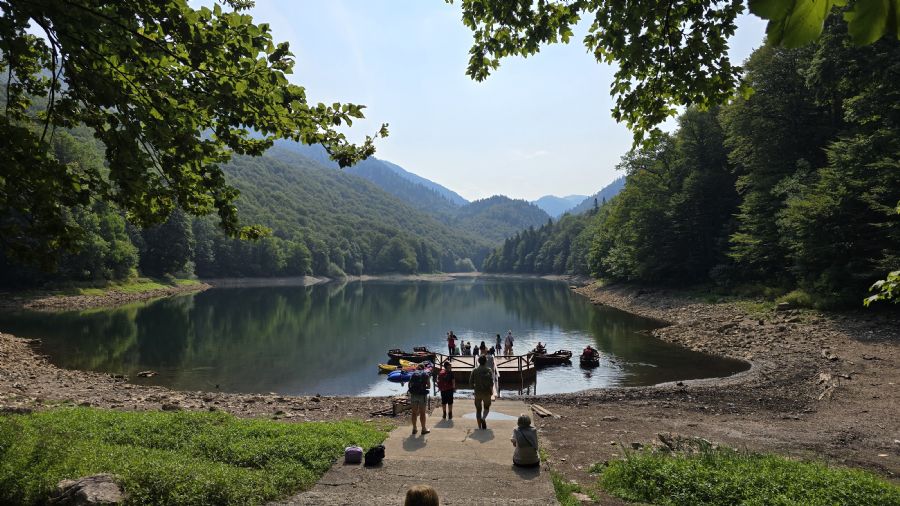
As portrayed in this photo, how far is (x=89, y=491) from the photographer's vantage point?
305 inches

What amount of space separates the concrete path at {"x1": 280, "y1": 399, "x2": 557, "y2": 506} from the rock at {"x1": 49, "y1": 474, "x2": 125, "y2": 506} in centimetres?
261

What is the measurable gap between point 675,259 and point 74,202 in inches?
2563

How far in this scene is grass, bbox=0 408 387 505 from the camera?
26.8ft

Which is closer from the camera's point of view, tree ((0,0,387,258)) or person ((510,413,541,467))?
tree ((0,0,387,258))

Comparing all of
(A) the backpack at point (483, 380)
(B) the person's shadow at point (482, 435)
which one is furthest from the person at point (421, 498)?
(A) the backpack at point (483, 380)

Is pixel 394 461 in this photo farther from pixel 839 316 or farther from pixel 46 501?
pixel 839 316

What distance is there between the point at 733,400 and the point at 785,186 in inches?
1080

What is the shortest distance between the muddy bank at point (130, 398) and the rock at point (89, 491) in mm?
11110

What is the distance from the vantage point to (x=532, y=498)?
28.3ft

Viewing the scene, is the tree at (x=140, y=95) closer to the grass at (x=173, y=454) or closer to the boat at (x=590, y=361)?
the grass at (x=173, y=454)

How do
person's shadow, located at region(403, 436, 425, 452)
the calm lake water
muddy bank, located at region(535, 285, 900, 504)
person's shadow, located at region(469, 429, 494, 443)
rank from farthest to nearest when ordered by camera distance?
the calm lake water
muddy bank, located at region(535, 285, 900, 504)
person's shadow, located at region(469, 429, 494, 443)
person's shadow, located at region(403, 436, 425, 452)

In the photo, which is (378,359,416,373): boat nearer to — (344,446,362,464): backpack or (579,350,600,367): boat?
(579,350,600,367): boat

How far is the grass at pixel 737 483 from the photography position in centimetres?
838

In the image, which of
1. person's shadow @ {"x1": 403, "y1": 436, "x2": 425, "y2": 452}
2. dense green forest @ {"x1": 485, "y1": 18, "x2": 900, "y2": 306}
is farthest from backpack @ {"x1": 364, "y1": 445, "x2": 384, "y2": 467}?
dense green forest @ {"x1": 485, "y1": 18, "x2": 900, "y2": 306}
